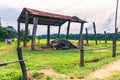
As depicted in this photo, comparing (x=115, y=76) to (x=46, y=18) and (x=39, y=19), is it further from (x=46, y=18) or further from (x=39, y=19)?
(x=39, y=19)

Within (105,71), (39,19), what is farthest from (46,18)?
(105,71)

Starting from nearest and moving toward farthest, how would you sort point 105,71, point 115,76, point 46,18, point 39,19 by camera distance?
point 115,76
point 105,71
point 46,18
point 39,19

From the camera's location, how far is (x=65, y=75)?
43.4 ft

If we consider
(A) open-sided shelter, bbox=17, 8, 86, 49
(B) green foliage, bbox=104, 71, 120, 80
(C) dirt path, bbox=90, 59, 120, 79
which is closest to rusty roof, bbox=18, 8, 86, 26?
(A) open-sided shelter, bbox=17, 8, 86, 49

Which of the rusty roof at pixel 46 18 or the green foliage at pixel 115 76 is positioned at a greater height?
the rusty roof at pixel 46 18

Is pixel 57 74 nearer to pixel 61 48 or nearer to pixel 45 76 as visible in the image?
pixel 45 76

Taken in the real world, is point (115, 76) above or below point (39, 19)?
below

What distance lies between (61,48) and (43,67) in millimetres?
13673

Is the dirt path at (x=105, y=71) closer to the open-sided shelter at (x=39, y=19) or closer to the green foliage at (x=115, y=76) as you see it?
the green foliage at (x=115, y=76)

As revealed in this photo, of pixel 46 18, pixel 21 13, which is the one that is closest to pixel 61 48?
pixel 46 18

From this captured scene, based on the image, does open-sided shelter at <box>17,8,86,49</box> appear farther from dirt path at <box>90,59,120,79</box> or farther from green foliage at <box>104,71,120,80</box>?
green foliage at <box>104,71,120,80</box>

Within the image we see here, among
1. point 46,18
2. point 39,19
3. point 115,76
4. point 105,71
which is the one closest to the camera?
point 115,76

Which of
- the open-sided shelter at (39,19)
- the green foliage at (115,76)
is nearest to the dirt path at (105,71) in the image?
the green foliage at (115,76)

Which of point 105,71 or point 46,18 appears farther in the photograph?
point 46,18
